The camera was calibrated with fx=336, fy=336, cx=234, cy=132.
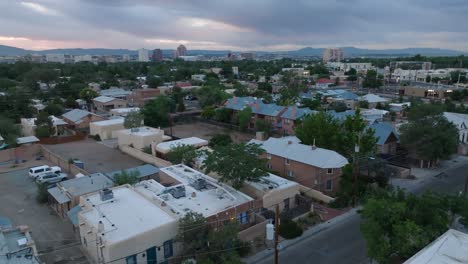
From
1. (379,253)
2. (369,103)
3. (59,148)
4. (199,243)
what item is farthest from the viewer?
(369,103)

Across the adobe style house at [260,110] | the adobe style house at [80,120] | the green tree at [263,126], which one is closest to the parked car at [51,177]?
the adobe style house at [80,120]

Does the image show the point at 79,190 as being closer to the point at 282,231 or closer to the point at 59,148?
the point at 282,231

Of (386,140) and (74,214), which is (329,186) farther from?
(74,214)

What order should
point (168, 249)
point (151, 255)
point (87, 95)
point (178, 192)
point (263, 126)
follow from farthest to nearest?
point (87, 95)
point (263, 126)
point (178, 192)
point (168, 249)
point (151, 255)

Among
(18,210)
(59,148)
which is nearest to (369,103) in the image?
(59,148)

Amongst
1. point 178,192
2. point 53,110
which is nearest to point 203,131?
point 53,110

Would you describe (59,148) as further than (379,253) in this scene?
Yes

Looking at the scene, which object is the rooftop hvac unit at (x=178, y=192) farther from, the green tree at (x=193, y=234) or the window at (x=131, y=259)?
the window at (x=131, y=259)
